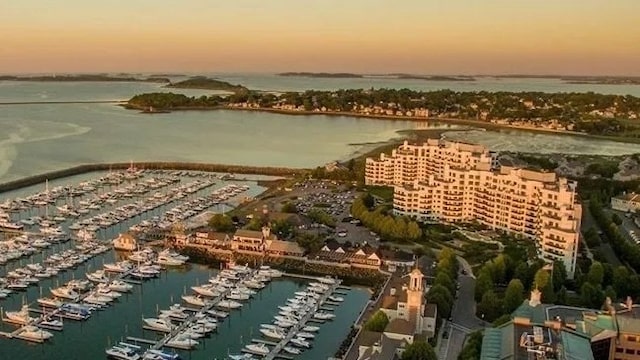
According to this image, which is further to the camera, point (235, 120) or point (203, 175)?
point (235, 120)

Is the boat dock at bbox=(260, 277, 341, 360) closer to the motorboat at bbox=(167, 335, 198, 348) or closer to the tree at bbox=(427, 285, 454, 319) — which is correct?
the motorboat at bbox=(167, 335, 198, 348)

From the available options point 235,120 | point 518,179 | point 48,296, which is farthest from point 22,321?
point 235,120

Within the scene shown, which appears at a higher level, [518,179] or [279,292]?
[518,179]

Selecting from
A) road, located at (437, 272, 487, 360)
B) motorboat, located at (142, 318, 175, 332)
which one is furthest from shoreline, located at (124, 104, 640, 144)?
motorboat, located at (142, 318, 175, 332)

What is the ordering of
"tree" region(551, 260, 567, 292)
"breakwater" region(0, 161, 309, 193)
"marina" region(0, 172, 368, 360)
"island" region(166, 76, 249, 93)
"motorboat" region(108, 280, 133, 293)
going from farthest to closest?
"island" region(166, 76, 249, 93) → "breakwater" region(0, 161, 309, 193) → "motorboat" region(108, 280, 133, 293) → "tree" region(551, 260, 567, 292) → "marina" region(0, 172, 368, 360)

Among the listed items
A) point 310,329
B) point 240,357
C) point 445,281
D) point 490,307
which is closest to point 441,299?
point 445,281

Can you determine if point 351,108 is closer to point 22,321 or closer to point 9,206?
point 9,206
